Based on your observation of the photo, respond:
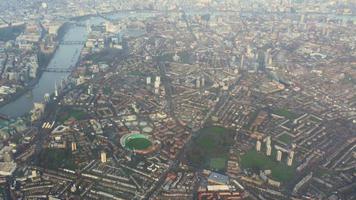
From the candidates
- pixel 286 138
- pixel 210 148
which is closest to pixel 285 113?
pixel 286 138

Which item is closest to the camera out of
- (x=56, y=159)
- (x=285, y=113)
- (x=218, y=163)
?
(x=56, y=159)

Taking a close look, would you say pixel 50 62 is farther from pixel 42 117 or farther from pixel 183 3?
pixel 183 3

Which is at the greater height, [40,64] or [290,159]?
[40,64]

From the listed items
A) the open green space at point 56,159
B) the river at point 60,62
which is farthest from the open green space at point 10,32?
the open green space at point 56,159

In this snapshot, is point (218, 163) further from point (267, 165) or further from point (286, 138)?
point (286, 138)

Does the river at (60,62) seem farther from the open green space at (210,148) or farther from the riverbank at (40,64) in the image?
the open green space at (210,148)

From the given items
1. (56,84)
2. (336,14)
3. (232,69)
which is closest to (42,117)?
(56,84)

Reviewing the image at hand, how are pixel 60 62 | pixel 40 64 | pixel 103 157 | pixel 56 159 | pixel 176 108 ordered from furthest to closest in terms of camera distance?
1. pixel 60 62
2. pixel 40 64
3. pixel 176 108
4. pixel 56 159
5. pixel 103 157

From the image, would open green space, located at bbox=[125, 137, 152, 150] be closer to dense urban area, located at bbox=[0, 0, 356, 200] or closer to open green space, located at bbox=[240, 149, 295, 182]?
dense urban area, located at bbox=[0, 0, 356, 200]
